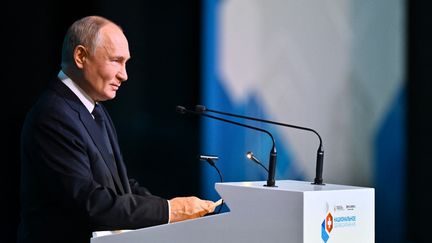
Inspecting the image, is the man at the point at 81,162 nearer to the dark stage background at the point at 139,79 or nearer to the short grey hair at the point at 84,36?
the short grey hair at the point at 84,36

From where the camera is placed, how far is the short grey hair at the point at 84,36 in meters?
2.47

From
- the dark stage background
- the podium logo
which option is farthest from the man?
the dark stage background

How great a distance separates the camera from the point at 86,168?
2.27 metres

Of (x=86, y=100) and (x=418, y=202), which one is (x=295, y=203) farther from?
(x=418, y=202)

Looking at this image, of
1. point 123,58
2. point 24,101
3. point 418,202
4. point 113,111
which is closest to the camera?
point 123,58

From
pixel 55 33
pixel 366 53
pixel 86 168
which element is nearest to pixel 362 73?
pixel 366 53

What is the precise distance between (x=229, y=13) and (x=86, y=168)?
235 cm

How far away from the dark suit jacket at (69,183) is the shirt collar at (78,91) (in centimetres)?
3

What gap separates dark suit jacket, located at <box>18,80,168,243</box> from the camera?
7.14 ft

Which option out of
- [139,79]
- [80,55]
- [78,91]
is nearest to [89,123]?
[78,91]

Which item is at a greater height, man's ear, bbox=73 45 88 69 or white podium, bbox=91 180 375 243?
man's ear, bbox=73 45 88 69

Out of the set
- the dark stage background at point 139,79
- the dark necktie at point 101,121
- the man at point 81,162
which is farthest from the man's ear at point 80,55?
the dark stage background at point 139,79

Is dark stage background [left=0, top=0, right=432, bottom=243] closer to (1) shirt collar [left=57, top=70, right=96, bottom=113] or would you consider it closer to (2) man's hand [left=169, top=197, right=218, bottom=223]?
(1) shirt collar [left=57, top=70, right=96, bottom=113]

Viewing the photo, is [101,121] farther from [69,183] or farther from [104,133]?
[69,183]
